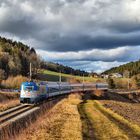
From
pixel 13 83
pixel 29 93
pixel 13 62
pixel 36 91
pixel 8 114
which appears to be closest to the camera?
pixel 8 114

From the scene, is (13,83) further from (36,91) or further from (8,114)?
(8,114)

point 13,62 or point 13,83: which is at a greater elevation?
point 13,62

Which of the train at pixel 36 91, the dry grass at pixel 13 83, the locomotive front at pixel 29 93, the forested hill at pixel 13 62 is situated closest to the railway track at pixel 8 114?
the locomotive front at pixel 29 93

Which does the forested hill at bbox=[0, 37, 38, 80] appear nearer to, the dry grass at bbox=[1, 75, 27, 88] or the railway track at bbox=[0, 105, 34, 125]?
the dry grass at bbox=[1, 75, 27, 88]

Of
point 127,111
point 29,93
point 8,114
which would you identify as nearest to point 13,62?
point 29,93

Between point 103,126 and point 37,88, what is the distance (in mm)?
31914

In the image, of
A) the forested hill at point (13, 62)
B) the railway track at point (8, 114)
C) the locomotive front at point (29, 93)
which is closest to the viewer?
the railway track at point (8, 114)

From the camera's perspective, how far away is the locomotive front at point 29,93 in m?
60.4

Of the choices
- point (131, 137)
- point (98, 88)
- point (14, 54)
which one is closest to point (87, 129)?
point (131, 137)

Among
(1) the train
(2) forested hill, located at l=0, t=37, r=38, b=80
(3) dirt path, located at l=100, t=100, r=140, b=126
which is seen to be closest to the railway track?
(3) dirt path, located at l=100, t=100, r=140, b=126

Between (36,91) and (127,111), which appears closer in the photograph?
(127,111)

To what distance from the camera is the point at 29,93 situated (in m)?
60.7

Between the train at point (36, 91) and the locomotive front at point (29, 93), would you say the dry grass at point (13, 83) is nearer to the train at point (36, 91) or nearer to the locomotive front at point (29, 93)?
the train at point (36, 91)

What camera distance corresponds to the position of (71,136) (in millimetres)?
24828
